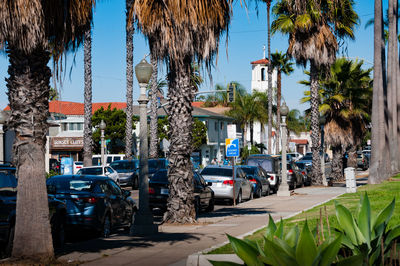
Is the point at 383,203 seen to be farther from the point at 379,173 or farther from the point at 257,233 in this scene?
the point at 379,173

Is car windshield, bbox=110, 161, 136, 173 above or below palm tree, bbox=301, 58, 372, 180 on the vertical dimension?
below

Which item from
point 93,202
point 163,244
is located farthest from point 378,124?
point 163,244

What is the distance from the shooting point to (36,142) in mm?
10422

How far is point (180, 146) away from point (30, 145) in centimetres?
731

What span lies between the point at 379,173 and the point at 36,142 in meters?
22.6

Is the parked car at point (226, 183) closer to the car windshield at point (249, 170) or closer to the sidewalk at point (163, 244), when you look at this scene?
the car windshield at point (249, 170)

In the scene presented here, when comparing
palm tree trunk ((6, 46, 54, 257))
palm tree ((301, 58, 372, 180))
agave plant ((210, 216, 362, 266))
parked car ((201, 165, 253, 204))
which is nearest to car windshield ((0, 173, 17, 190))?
palm tree trunk ((6, 46, 54, 257))

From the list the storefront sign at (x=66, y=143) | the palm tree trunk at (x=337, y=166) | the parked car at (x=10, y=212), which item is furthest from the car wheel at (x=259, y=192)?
the storefront sign at (x=66, y=143)

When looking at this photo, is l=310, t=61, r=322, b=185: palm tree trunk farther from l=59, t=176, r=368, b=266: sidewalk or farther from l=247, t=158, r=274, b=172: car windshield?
l=59, t=176, r=368, b=266: sidewalk

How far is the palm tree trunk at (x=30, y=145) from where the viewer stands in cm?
1015

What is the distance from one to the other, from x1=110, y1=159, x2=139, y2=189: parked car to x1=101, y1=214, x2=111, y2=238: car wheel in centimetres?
2002

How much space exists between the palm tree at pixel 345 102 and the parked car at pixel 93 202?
1025 inches

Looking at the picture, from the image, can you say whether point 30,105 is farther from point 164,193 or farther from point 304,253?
point 164,193

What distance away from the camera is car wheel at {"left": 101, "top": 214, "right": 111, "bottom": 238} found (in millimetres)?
15727
